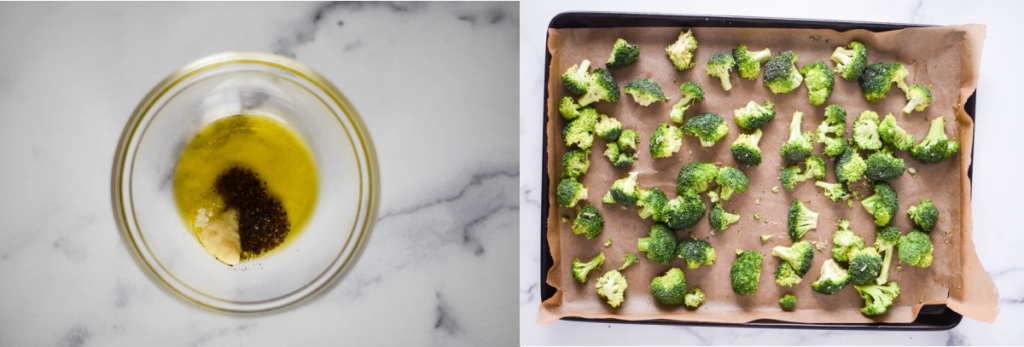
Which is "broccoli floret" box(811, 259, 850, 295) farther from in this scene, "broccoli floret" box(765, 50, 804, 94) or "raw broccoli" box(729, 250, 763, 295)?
"broccoli floret" box(765, 50, 804, 94)

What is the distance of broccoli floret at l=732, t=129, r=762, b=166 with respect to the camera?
145cm

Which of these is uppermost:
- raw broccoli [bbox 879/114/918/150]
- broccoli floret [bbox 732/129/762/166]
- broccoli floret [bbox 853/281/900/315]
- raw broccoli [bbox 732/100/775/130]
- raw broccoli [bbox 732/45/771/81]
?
raw broccoli [bbox 732/45/771/81]

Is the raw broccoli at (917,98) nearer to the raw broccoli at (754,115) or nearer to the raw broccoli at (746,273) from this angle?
the raw broccoli at (754,115)

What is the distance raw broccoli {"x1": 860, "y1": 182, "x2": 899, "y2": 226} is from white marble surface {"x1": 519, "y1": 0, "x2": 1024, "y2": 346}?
0.35 meters

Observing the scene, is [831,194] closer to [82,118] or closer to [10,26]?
[82,118]

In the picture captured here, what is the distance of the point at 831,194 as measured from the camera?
1505 millimetres

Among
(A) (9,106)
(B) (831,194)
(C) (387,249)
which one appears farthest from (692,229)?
(A) (9,106)

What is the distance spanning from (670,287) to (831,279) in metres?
0.51

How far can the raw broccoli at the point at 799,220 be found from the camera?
149cm

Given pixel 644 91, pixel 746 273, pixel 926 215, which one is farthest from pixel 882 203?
pixel 644 91

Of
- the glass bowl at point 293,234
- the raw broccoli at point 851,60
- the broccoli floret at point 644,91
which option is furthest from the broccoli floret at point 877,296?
the glass bowl at point 293,234

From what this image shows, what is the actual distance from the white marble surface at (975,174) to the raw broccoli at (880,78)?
196 mm

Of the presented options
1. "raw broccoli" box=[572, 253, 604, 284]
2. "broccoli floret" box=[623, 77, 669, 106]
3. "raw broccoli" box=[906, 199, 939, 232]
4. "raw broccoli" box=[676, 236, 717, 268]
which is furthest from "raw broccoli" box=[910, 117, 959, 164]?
"raw broccoli" box=[572, 253, 604, 284]

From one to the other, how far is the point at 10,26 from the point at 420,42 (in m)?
1.43
